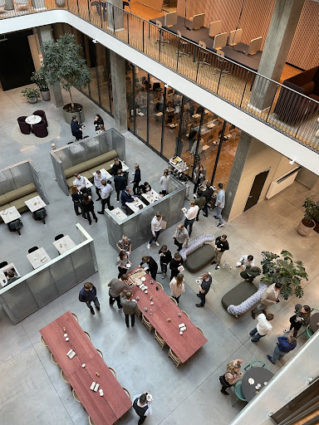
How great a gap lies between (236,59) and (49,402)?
36.0 feet

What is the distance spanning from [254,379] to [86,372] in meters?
3.79

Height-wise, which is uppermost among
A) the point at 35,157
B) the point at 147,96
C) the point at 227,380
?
the point at 147,96

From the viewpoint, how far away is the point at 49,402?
7609 mm

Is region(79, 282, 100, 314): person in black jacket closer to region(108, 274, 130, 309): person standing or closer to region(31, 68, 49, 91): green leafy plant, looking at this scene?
region(108, 274, 130, 309): person standing

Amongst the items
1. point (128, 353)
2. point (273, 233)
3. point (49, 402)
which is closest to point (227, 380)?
point (128, 353)

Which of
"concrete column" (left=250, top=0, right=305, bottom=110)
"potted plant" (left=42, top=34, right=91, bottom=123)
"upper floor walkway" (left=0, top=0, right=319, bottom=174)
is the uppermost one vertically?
"concrete column" (left=250, top=0, right=305, bottom=110)

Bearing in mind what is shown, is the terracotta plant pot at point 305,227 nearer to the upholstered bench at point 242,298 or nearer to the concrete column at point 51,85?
the upholstered bench at point 242,298

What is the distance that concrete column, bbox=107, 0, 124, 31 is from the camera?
11.8 m

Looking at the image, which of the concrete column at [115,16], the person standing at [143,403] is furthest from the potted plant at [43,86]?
the person standing at [143,403]

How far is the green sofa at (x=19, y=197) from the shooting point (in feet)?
37.1

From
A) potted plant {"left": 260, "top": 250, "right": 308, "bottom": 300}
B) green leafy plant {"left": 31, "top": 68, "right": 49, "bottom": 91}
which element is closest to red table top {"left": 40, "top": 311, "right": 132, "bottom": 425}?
potted plant {"left": 260, "top": 250, "right": 308, "bottom": 300}

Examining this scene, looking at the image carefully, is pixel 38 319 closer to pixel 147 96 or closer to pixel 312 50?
pixel 147 96

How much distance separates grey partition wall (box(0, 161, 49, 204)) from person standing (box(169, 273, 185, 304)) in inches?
238

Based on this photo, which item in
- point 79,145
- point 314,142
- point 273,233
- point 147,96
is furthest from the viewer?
point 147,96
